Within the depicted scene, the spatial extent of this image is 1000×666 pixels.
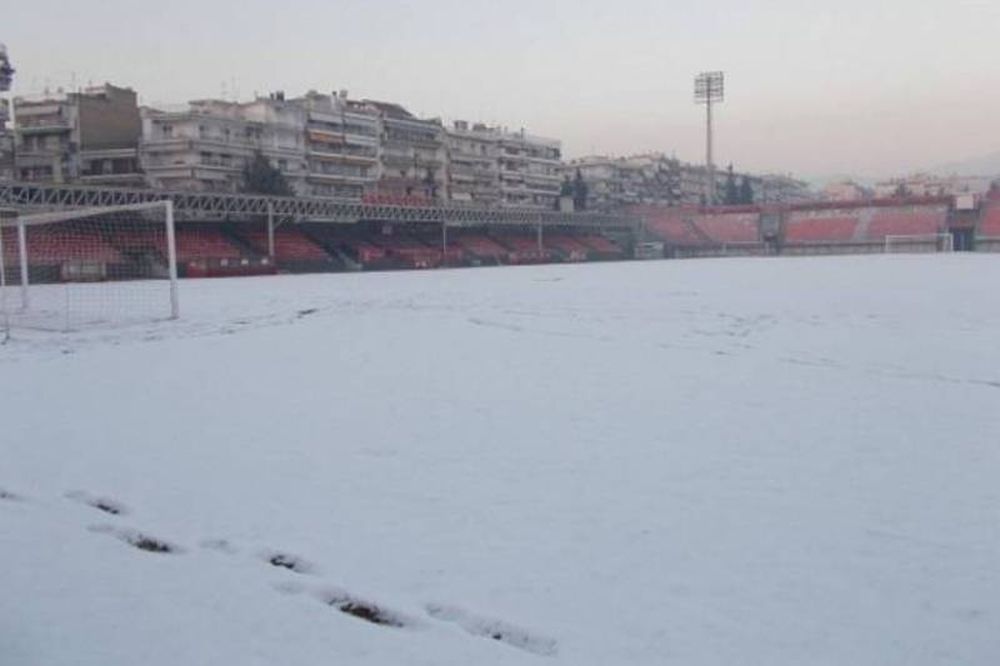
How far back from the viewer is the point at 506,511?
5820mm

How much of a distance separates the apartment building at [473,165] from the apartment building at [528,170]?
43.1 inches

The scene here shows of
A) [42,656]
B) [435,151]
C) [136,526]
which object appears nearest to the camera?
[42,656]

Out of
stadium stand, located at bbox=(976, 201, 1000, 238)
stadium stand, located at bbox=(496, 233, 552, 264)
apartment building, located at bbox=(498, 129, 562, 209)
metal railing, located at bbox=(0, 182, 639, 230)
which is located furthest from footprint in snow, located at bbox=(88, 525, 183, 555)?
apartment building, located at bbox=(498, 129, 562, 209)

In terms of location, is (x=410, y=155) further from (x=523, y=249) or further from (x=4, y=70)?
(x=4, y=70)

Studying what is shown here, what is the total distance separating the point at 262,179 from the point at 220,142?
6.40 meters

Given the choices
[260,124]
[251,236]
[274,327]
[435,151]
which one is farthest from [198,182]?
[274,327]

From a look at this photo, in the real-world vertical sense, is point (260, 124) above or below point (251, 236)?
above

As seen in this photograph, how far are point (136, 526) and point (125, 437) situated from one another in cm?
289

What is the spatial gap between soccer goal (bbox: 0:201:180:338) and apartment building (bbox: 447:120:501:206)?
171ft

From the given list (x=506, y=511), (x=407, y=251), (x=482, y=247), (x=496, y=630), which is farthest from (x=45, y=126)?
(x=496, y=630)

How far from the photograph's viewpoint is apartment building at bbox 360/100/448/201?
91438 millimetres

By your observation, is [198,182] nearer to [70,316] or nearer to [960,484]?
[70,316]

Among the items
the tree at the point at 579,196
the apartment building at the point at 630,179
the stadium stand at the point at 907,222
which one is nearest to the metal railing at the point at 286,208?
the tree at the point at 579,196

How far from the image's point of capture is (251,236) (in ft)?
194
